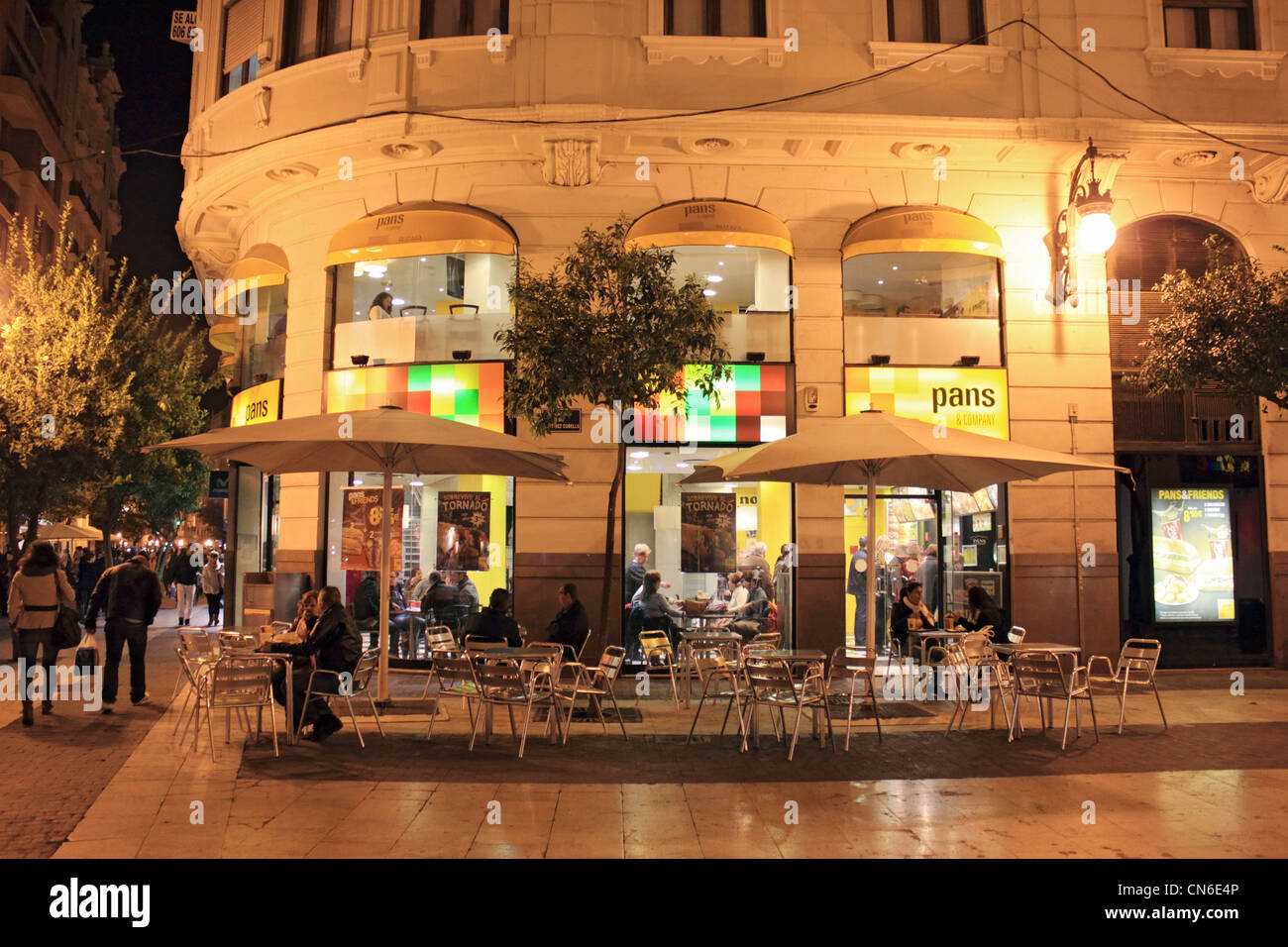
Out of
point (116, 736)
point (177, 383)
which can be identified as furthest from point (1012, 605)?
point (177, 383)

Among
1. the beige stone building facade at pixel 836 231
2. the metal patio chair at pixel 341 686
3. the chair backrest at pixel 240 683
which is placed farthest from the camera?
the beige stone building facade at pixel 836 231

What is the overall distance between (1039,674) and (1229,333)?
5.30 meters

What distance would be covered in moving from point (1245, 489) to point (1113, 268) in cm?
364

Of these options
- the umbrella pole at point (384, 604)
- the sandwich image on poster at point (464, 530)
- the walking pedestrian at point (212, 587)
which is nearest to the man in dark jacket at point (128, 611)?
the umbrella pole at point (384, 604)

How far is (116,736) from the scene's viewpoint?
9.21 m

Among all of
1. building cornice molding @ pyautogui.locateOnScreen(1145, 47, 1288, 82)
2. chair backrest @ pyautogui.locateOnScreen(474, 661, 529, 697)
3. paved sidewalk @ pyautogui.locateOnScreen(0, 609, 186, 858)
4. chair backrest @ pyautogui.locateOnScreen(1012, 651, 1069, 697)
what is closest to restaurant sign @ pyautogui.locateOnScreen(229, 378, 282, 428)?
paved sidewalk @ pyautogui.locateOnScreen(0, 609, 186, 858)

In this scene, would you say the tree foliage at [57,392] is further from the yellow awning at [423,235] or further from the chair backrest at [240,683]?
the chair backrest at [240,683]

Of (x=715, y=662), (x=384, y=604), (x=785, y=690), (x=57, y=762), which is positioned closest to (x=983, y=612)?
(x=715, y=662)

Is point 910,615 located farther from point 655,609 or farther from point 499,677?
point 499,677

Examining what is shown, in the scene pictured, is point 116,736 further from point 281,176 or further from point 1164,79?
point 1164,79

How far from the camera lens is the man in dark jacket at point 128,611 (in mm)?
10672

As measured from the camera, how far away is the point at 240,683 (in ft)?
26.5

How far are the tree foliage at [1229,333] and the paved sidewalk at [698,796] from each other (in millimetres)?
3956

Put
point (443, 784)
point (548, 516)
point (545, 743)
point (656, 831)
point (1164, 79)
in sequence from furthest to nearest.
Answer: point (1164, 79) < point (548, 516) < point (545, 743) < point (443, 784) < point (656, 831)
